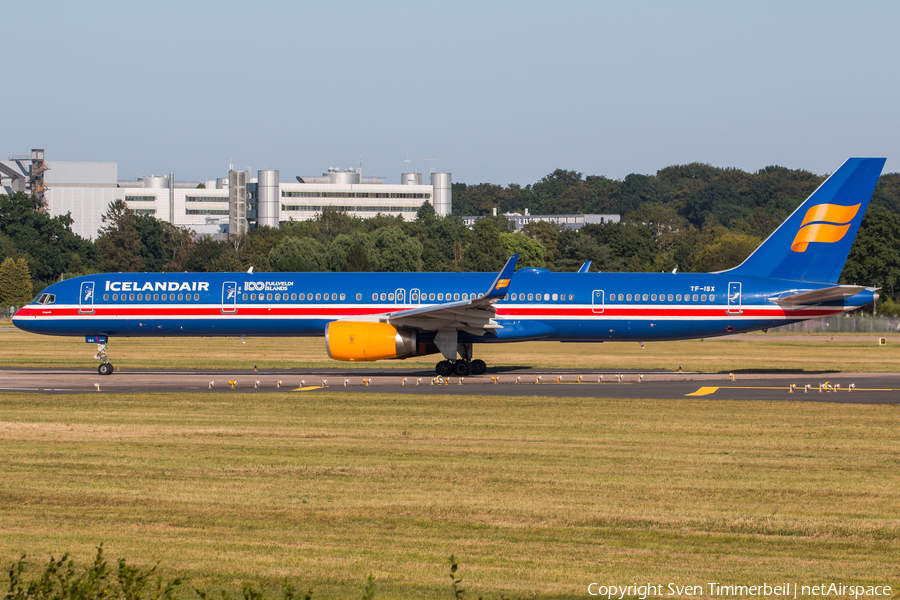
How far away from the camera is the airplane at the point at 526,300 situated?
35.4 meters

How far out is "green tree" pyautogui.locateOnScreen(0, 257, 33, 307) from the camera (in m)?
102

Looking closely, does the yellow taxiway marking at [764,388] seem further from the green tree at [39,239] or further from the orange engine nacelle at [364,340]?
the green tree at [39,239]

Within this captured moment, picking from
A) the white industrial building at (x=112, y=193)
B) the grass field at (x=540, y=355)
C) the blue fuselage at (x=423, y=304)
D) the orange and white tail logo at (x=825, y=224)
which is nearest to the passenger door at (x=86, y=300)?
the blue fuselage at (x=423, y=304)

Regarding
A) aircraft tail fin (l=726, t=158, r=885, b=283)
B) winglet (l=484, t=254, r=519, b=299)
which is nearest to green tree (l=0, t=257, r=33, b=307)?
winglet (l=484, t=254, r=519, b=299)

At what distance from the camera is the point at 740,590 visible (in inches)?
380

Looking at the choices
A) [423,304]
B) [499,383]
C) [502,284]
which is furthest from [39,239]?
[499,383]

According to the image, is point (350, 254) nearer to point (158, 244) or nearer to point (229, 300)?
point (158, 244)

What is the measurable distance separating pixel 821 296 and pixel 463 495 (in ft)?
79.4

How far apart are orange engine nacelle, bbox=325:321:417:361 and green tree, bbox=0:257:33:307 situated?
259 feet

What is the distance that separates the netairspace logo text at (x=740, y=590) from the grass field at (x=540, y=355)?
27.2 metres

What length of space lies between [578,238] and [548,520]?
96484 mm

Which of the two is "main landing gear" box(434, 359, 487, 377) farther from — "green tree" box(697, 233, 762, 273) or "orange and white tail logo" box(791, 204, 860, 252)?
"green tree" box(697, 233, 762, 273)

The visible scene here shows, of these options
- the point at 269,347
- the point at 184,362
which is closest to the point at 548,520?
the point at 184,362

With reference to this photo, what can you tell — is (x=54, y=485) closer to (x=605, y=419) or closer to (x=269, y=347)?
(x=605, y=419)
